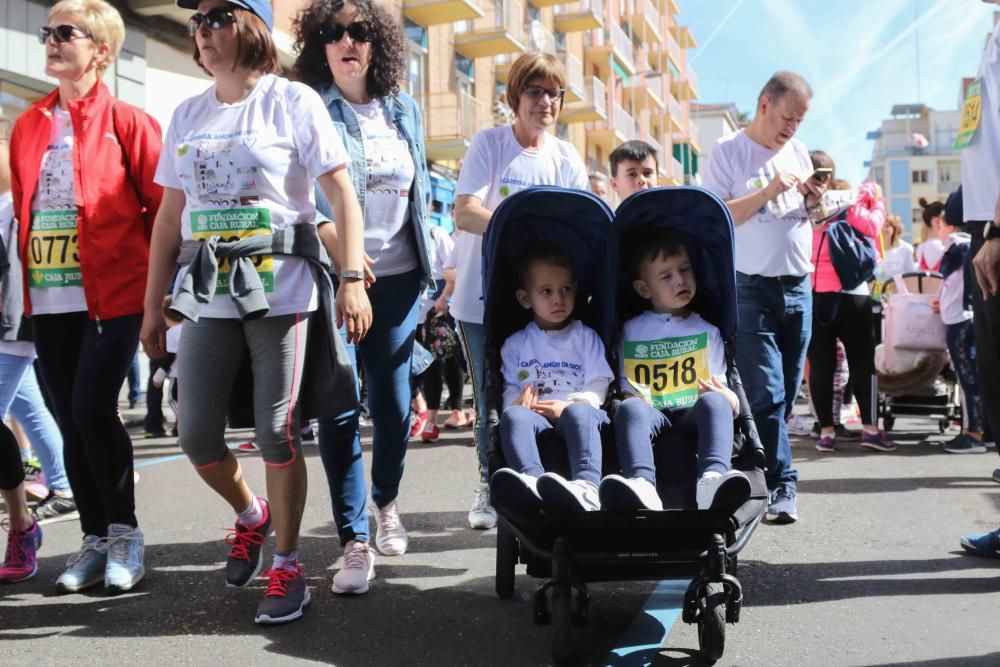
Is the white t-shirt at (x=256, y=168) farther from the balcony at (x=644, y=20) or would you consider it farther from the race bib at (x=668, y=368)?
the balcony at (x=644, y=20)

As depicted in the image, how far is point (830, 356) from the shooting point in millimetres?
7711

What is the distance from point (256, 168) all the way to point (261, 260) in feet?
1.05

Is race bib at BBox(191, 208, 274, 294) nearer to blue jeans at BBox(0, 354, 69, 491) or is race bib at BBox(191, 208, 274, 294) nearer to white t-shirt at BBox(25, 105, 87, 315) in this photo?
white t-shirt at BBox(25, 105, 87, 315)

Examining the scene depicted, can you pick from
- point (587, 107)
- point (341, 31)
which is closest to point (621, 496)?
point (341, 31)

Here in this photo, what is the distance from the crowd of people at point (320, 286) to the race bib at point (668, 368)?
21 millimetres

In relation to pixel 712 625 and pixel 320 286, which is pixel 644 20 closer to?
pixel 320 286

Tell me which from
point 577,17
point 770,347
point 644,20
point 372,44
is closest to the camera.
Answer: point 372,44

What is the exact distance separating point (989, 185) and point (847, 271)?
146 inches

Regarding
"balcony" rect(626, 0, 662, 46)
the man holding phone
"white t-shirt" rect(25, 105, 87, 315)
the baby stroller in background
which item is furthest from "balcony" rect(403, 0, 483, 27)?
"balcony" rect(626, 0, 662, 46)

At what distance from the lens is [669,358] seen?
3863 mm

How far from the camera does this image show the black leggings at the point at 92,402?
3.92 m

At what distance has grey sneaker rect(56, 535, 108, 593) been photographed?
12.7 feet

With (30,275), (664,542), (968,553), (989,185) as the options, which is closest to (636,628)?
(664,542)

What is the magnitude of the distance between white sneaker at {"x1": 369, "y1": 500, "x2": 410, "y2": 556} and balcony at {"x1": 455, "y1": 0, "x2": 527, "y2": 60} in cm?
2546
